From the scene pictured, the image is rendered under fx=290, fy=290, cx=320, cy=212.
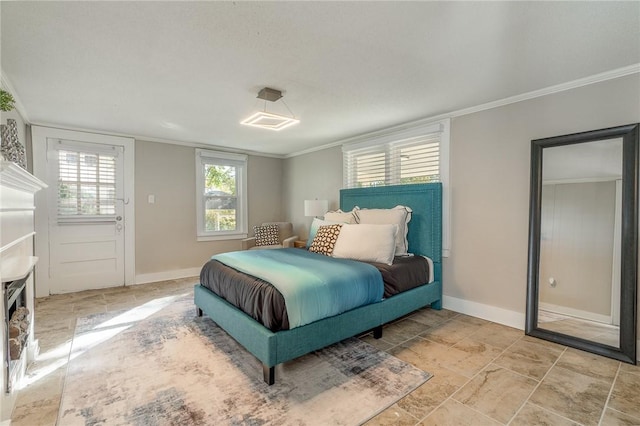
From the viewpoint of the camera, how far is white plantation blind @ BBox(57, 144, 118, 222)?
3.93m

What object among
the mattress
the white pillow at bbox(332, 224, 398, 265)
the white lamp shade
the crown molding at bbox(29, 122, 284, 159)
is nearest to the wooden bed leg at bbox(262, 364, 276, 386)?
the mattress

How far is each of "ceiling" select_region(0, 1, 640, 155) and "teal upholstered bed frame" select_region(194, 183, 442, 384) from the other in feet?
3.59

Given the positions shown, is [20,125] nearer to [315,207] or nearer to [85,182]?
[85,182]

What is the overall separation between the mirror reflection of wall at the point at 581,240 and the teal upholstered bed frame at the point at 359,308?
100 cm

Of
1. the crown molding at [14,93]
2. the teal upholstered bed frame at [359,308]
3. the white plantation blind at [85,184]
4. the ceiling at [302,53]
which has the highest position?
the ceiling at [302,53]

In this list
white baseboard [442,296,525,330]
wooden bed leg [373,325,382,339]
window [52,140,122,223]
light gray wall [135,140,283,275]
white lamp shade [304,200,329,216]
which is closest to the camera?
wooden bed leg [373,325,382,339]

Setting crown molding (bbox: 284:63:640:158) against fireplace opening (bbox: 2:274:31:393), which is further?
crown molding (bbox: 284:63:640:158)

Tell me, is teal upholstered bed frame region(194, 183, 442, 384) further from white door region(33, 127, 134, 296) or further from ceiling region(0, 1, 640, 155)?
white door region(33, 127, 134, 296)

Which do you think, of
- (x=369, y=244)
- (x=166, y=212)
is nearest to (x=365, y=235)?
(x=369, y=244)

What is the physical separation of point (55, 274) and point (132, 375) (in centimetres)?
290

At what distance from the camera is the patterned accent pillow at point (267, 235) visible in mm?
5074

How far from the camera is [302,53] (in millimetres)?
2023

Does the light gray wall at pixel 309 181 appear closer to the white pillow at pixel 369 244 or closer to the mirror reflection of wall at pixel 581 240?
the white pillow at pixel 369 244

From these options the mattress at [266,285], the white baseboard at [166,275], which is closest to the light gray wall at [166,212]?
the white baseboard at [166,275]
